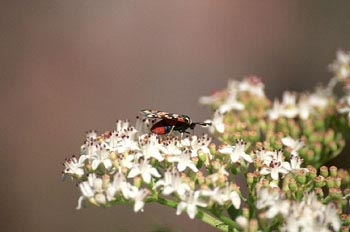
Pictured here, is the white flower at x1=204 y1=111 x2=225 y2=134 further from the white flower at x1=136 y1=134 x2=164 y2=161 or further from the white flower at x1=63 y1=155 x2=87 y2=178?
the white flower at x1=63 y1=155 x2=87 y2=178

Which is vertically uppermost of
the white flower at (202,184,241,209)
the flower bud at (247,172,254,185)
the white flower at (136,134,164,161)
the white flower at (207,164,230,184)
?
the white flower at (136,134,164,161)

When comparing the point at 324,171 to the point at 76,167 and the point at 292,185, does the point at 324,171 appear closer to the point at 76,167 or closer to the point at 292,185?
the point at 292,185

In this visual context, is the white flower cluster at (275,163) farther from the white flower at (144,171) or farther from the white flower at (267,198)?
the white flower at (144,171)

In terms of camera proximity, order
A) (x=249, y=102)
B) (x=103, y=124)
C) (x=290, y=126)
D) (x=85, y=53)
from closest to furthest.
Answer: (x=290, y=126)
(x=249, y=102)
(x=103, y=124)
(x=85, y=53)

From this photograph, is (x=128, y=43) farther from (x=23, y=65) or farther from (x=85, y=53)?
(x=23, y=65)

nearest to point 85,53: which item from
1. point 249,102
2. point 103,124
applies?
point 103,124

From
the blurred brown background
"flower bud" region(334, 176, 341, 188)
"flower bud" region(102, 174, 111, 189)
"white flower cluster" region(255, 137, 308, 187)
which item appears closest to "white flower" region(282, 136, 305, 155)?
"white flower cluster" region(255, 137, 308, 187)
